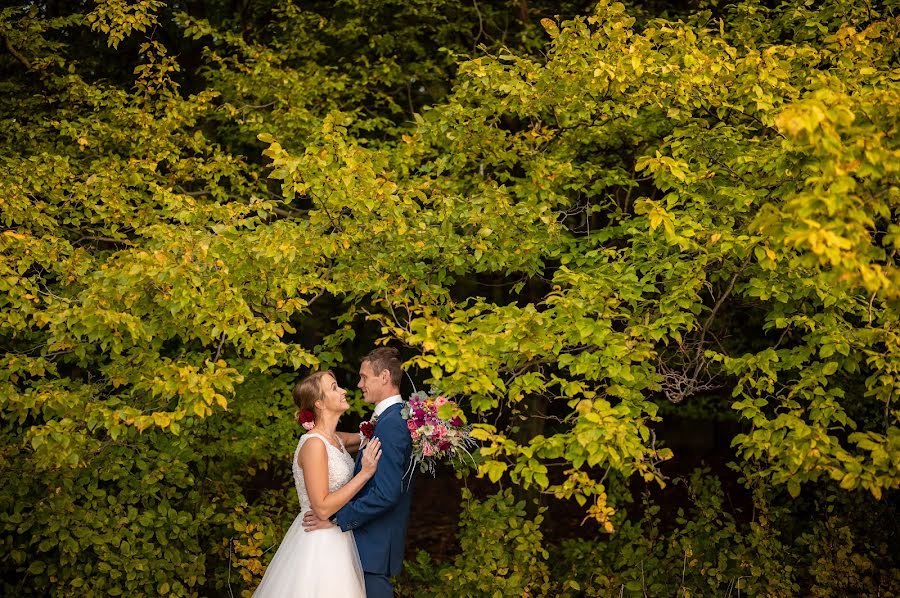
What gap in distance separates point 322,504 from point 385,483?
1.35ft

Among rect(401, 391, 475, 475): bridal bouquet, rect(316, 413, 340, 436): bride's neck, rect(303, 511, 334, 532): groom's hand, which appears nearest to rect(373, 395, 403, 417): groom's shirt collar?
rect(401, 391, 475, 475): bridal bouquet

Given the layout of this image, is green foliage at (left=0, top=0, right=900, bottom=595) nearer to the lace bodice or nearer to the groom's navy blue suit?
the groom's navy blue suit

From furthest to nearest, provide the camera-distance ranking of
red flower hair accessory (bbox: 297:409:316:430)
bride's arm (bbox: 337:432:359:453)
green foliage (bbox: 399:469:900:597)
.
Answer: green foliage (bbox: 399:469:900:597)
bride's arm (bbox: 337:432:359:453)
red flower hair accessory (bbox: 297:409:316:430)

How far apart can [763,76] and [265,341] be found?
11.3ft

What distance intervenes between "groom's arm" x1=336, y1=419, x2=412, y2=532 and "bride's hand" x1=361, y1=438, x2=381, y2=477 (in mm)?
23

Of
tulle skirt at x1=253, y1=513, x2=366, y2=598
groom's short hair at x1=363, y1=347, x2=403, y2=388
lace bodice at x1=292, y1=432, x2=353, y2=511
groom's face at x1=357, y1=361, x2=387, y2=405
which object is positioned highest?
groom's short hair at x1=363, y1=347, x2=403, y2=388

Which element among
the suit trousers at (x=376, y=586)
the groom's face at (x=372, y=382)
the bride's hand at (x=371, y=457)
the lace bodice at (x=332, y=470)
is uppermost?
the groom's face at (x=372, y=382)

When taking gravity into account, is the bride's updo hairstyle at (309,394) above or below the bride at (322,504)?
above

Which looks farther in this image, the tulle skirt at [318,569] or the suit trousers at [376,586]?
the suit trousers at [376,586]

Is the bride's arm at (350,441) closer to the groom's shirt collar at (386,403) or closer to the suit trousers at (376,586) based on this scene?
the groom's shirt collar at (386,403)

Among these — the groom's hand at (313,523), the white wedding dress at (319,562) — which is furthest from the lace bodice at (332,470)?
the groom's hand at (313,523)

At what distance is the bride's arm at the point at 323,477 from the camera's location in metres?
4.61

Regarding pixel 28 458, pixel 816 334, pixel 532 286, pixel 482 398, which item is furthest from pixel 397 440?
pixel 532 286

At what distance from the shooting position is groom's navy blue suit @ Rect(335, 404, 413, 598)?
4578 mm
